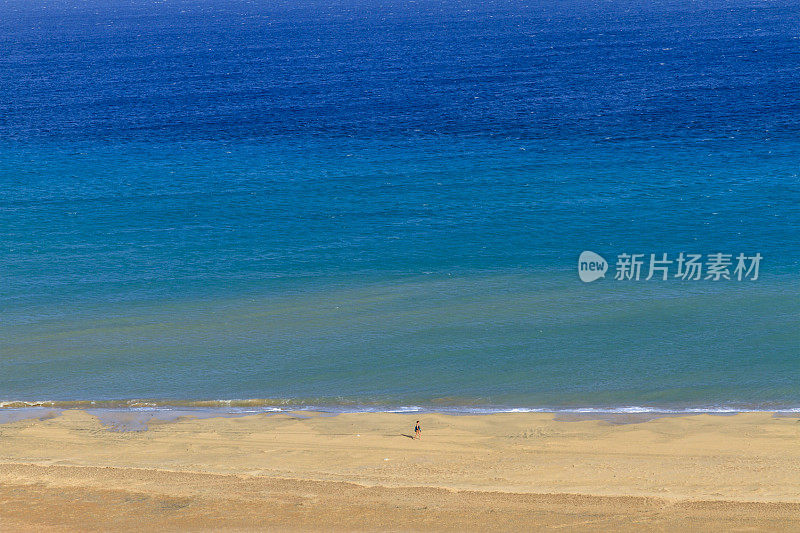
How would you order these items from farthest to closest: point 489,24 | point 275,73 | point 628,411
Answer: point 489,24 → point 275,73 → point 628,411

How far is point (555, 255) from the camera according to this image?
Answer: 52.8 m

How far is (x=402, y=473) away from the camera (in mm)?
31438

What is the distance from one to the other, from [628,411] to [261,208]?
1355 inches

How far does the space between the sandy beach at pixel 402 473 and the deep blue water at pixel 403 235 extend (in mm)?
3109

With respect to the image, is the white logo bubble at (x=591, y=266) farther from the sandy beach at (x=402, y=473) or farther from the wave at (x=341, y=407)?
the sandy beach at (x=402, y=473)

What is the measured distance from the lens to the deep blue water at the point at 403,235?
40.5m

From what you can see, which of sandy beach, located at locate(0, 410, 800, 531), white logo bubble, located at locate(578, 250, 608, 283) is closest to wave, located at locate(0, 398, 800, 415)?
sandy beach, located at locate(0, 410, 800, 531)

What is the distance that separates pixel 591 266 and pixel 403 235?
41.3ft

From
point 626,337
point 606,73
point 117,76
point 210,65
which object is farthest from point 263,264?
point 210,65

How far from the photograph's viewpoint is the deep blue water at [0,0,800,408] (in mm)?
40531

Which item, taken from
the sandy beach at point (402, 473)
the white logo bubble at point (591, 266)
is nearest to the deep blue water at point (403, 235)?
the white logo bubble at point (591, 266)

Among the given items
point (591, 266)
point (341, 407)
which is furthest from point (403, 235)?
point (341, 407)

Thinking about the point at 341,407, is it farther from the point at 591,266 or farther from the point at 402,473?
the point at 591,266

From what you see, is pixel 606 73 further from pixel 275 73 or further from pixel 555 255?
pixel 555 255
